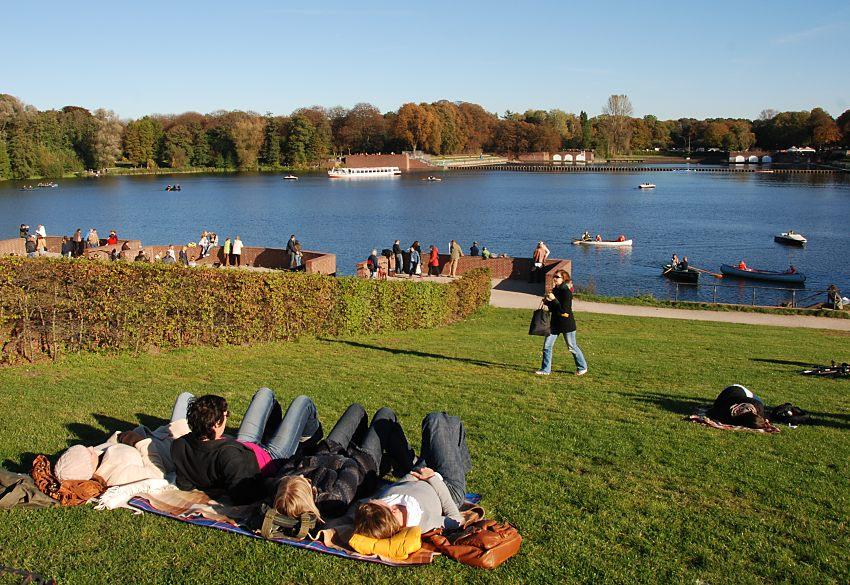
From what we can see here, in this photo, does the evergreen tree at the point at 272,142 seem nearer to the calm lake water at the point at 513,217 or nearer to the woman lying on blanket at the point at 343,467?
the calm lake water at the point at 513,217

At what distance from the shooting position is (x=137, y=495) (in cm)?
579

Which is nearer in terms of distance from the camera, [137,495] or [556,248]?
[137,495]

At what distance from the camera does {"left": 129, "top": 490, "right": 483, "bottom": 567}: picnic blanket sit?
4891mm

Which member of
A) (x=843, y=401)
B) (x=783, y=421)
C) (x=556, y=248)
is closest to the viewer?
(x=783, y=421)

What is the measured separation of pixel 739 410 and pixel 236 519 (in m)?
5.41

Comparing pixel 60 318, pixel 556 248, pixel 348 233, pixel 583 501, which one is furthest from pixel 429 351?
pixel 348 233

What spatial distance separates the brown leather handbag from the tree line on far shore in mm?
117906

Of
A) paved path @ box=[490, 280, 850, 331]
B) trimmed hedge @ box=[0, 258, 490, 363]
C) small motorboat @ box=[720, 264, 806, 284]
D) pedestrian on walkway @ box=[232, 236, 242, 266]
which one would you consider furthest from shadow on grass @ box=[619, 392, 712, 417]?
small motorboat @ box=[720, 264, 806, 284]

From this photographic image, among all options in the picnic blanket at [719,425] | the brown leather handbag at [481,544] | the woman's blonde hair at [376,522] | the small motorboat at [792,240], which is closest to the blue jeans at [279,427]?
the woman's blonde hair at [376,522]

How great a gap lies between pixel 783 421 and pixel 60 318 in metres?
9.81

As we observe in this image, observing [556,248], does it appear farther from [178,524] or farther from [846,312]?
[178,524]

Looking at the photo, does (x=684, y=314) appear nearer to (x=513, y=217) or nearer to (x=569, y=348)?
(x=569, y=348)

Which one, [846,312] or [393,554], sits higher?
[393,554]

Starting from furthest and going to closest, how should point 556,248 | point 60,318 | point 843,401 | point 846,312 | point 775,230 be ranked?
1. point 775,230
2. point 556,248
3. point 846,312
4. point 60,318
5. point 843,401
